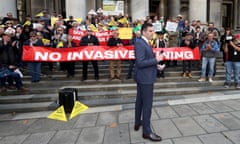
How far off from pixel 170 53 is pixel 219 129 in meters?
4.43

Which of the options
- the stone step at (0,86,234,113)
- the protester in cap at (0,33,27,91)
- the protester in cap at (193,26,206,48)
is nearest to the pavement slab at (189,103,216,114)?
the stone step at (0,86,234,113)

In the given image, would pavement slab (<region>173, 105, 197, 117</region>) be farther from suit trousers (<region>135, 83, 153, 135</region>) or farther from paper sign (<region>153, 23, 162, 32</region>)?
paper sign (<region>153, 23, 162, 32</region>)

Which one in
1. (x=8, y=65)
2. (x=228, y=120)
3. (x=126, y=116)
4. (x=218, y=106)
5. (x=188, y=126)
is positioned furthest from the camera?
(x=8, y=65)

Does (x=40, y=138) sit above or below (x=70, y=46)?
below

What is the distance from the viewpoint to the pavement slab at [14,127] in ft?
16.1

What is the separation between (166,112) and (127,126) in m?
1.38

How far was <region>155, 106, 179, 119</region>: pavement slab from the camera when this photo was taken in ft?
17.9

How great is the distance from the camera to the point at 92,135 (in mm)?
4543

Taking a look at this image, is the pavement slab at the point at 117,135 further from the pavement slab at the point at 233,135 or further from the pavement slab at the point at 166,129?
the pavement slab at the point at 233,135

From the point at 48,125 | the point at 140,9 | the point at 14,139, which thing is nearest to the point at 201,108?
the point at 48,125

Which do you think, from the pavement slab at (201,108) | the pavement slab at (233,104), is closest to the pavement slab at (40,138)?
the pavement slab at (201,108)

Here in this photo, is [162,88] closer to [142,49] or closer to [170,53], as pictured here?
[170,53]

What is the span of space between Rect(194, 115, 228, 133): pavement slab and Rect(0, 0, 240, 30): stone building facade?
7.87 m

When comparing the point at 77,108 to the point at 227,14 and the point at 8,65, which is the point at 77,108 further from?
the point at 227,14
